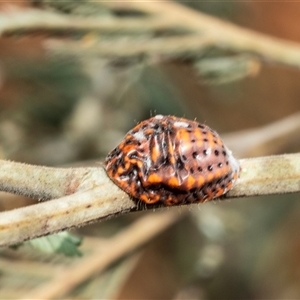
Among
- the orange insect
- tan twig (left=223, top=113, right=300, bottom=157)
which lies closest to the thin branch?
tan twig (left=223, top=113, right=300, bottom=157)

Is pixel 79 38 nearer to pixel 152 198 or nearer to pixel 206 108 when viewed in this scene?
pixel 152 198

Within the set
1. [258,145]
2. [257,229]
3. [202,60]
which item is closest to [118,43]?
[202,60]

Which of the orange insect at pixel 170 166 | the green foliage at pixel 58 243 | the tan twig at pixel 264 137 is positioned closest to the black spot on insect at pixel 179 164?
the orange insect at pixel 170 166

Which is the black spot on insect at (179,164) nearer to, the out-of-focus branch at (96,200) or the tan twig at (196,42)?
the out-of-focus branch at (96,200)

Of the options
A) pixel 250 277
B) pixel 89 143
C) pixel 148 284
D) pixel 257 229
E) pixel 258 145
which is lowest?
pixel 148 284

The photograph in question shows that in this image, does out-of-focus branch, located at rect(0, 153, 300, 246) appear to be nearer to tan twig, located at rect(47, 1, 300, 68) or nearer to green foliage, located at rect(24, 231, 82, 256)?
green foliage, located at rect(24, 231, 82, 256)

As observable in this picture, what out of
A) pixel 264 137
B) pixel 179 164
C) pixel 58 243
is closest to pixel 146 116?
pixel 264 137

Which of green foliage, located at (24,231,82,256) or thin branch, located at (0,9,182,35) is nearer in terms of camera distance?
green foliage, located at (24,231,82,256)
